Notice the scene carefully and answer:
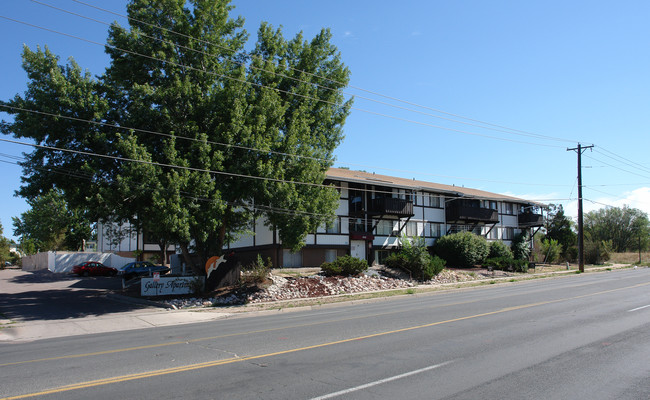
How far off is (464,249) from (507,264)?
12.4 ft

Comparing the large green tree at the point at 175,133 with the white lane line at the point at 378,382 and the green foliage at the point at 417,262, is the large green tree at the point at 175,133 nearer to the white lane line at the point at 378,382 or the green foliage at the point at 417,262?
the green foliage at the point at 417,262

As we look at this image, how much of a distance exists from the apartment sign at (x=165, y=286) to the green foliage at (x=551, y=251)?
131 ft

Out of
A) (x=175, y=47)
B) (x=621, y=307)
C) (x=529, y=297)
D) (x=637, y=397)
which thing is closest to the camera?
(x=637, y=397)

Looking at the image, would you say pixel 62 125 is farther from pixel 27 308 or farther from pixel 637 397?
pixel 637 397

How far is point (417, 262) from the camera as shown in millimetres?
30203

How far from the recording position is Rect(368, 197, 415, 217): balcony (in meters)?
37.8

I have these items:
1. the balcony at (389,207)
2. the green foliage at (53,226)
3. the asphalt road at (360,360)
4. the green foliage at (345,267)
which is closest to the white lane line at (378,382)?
the asphalt road at (360,360)

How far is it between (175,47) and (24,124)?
828 cm

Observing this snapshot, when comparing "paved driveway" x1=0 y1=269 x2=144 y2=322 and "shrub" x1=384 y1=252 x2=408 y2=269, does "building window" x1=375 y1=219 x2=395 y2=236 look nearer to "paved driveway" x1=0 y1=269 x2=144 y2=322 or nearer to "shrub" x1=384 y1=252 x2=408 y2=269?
"shrub" x1=384 y1=252 x2=408 y2=269

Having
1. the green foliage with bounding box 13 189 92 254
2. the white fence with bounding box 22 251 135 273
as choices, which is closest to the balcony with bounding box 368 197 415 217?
the white fence with bounding box 22 251 135 273

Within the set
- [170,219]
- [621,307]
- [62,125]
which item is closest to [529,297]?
[621,307]

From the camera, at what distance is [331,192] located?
26094 millimetres

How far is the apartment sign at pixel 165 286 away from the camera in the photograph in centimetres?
2414

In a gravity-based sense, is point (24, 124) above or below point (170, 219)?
above
